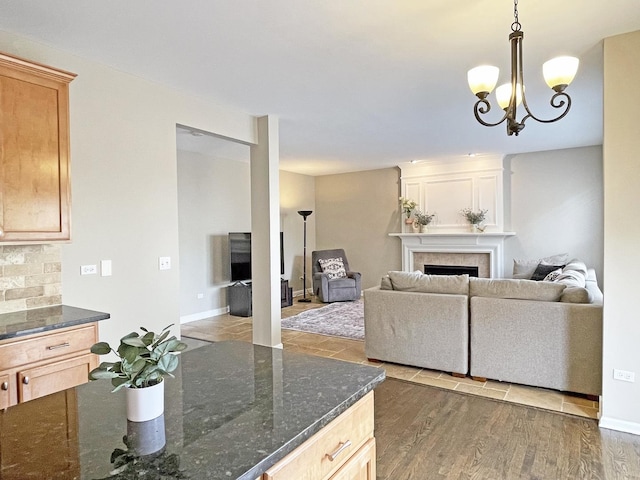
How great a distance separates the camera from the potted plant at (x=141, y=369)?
3.23ft

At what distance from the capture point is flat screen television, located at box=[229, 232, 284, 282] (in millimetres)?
6684

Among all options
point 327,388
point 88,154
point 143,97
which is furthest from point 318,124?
point 327,388

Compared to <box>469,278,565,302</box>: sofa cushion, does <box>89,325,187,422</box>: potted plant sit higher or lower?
higher

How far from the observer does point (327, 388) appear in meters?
1.23

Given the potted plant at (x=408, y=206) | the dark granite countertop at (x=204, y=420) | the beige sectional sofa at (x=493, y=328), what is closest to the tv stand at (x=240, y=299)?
the beige sectional sofa at (x=493, y=328)

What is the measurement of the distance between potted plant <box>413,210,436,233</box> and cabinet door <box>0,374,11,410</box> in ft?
21.9

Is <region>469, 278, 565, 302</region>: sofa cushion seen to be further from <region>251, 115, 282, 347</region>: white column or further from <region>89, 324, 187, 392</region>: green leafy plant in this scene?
<region>89, 324, 187, 392</region>: green leafy plant

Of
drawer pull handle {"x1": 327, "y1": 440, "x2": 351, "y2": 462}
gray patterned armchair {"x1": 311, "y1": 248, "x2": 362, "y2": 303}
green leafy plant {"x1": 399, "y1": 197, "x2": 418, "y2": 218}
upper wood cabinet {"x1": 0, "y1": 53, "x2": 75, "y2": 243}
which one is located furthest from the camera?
green leafy plant {"x1": 399, "y1": 197, "x2": 418, "y2": 218}

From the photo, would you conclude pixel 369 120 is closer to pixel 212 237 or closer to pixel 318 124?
pixel 318 124

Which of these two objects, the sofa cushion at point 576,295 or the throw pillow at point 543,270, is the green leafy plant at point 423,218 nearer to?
the throw pillow at point 543,270

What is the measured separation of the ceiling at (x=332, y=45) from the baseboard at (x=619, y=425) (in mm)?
2608

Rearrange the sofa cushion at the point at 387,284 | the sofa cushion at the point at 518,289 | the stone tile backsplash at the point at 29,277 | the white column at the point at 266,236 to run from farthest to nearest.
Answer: the white column at the point at 266,236
the sofa cushion at the point at 387,284
the sofa cushion at the point at 518,289
the stone tile backsplash at the point at 29,277

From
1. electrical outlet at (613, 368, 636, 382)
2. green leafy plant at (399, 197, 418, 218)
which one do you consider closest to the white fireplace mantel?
green leafy plant at (399, 197, 418, 218)

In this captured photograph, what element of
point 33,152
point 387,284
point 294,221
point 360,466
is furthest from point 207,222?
point 360,466
